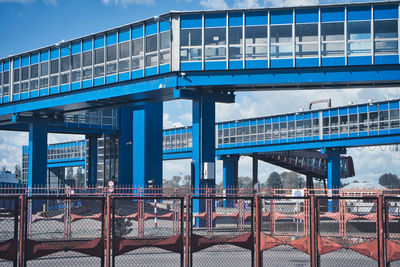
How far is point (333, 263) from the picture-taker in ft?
53.5

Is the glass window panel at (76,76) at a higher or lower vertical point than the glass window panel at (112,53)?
lower

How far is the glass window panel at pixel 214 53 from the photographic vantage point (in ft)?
92.4

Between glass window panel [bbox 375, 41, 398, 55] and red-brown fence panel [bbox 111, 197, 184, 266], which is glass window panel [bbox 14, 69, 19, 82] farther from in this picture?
glass window panel [bbox 375, 41, 398, 55]

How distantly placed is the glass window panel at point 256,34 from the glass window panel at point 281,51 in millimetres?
597

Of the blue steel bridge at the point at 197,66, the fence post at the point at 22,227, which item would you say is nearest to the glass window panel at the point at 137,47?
the blue steel bridge at the point at 197,66

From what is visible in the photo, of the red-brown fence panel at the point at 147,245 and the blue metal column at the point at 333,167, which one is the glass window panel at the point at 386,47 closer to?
the red-brown fence panel at the point at 147,245

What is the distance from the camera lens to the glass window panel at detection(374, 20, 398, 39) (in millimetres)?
26891

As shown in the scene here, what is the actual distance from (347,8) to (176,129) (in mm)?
44866

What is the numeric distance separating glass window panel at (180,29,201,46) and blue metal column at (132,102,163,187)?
11.6 m

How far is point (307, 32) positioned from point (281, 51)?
1535 millimetres

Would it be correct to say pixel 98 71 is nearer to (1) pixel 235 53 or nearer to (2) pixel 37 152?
(1) pixel 235 53

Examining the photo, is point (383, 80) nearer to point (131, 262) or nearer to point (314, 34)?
point (314, 34)

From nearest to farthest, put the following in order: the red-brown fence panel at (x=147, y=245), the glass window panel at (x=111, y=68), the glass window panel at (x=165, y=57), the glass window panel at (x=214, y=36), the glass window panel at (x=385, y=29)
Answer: the red-brown fence panel at (x=147, y=245), the glass window panel at (x=385, y=29), the glass window panel at (x=214, y=36), the glass window panel at (x=165, y=57), the glass window panel at (x=111, y=68)

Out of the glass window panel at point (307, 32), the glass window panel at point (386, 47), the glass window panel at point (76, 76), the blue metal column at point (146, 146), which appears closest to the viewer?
the glass window panel at point (386, 47)
